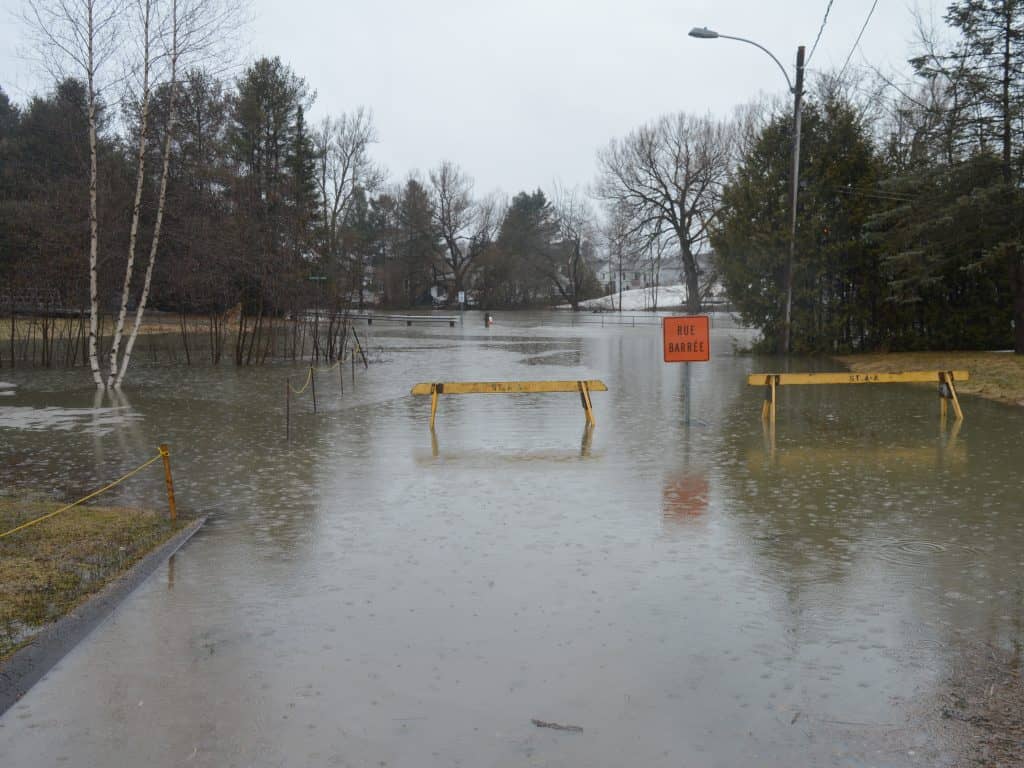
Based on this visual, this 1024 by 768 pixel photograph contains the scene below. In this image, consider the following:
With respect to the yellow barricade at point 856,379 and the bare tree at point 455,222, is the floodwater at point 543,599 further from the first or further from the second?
the bare tree at point 455,222

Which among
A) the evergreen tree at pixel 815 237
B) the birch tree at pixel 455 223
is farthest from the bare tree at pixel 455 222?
the evergreen tree at pixel 815 237

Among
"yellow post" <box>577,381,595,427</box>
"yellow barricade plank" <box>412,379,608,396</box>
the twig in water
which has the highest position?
"yellow barricade plank" <box>412,379,608,396</box>

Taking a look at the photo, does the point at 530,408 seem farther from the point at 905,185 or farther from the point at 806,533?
the point at 905,185

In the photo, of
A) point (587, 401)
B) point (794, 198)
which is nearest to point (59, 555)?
point (587, 401)

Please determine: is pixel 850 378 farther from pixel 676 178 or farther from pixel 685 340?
pixel 676 178

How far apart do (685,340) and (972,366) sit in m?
12.1

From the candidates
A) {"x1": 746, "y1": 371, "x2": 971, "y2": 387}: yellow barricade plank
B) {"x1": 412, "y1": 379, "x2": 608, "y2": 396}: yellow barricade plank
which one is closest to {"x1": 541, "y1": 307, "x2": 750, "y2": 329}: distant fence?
{"x1": 746, "y1": 371, "x2": 971, "y2": 387}: yellow barricade plank

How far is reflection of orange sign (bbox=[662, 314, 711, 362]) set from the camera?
14367 millimetres

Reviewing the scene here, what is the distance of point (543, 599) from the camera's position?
6297 millimetres

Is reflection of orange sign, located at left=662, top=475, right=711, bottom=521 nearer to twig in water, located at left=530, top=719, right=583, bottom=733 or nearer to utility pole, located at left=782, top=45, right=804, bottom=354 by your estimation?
twig in water, located at left=530, top=719, right=583, bottom=733

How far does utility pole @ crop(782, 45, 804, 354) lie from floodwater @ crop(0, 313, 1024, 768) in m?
13.2

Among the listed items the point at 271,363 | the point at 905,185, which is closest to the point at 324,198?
the point at 271,363

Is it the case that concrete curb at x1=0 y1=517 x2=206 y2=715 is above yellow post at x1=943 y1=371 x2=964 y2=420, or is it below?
below

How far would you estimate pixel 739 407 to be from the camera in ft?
55.8
